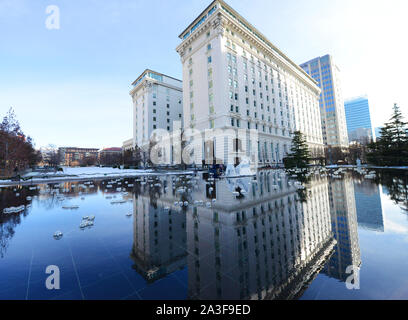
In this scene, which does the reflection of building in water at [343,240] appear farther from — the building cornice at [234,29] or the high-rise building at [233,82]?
the building cornice at [234,29]

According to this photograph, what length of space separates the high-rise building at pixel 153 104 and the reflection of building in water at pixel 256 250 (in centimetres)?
5397

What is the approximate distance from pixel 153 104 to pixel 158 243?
59575 mm

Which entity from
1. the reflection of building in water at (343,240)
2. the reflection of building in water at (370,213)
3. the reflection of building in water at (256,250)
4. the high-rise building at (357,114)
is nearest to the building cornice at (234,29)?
the reflection of building in water at (370,213)

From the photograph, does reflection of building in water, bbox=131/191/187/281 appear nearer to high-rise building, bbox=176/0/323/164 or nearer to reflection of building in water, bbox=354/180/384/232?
reflection of building in water, bbox=354/180/384/232

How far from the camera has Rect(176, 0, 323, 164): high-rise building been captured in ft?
109

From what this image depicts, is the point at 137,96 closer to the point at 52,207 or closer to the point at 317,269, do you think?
the point at 52,207

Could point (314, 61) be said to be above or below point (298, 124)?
above

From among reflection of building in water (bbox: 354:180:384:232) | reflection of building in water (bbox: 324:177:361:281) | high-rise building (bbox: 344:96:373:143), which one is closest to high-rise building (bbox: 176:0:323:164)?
reflection of building in water (bbox: 354:180:384:232)

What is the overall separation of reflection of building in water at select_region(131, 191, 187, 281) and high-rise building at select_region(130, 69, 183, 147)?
52600mm

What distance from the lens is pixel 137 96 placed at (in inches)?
2473

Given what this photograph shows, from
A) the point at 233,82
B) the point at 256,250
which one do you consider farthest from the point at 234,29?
the point at 256,250
